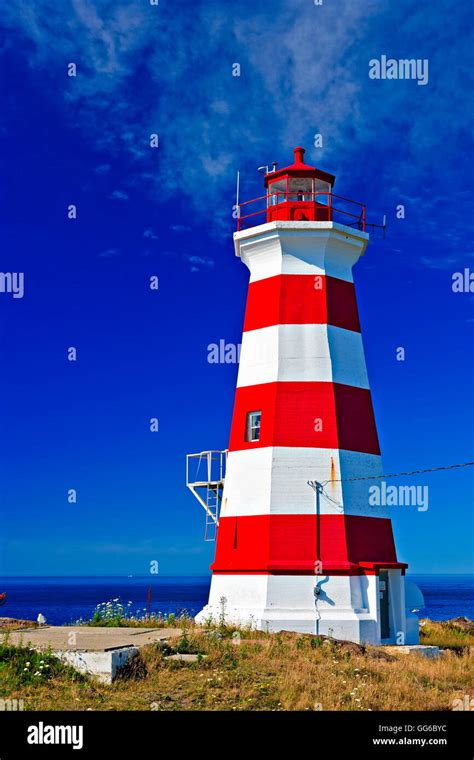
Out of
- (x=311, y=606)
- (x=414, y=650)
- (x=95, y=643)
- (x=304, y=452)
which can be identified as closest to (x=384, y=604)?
(x=414, y=650)

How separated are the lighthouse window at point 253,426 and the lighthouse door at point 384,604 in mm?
4476

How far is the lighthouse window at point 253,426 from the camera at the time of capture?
69.1 feet

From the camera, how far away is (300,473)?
2005cm

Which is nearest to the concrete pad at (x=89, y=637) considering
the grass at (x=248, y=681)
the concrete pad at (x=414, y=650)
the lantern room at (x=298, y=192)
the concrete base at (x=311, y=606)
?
the grass at (x=248, y=681)

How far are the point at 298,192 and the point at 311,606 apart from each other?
10488mm

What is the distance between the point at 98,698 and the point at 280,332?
35.6 ft

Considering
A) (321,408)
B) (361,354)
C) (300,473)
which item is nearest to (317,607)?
(300,473)

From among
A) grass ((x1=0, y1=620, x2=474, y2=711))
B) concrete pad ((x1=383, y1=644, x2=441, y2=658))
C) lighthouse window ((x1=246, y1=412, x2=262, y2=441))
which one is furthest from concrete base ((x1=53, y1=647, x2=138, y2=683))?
lighthouse window ((x1=246, y1=412, x2=262, y2=441))

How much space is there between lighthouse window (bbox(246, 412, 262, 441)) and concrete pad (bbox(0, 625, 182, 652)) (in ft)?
16.1

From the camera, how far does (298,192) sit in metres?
22.3

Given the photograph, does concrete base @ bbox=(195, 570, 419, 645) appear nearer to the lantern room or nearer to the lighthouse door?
the lighthouse door

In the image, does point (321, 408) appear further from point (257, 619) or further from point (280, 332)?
point (257, 619)
